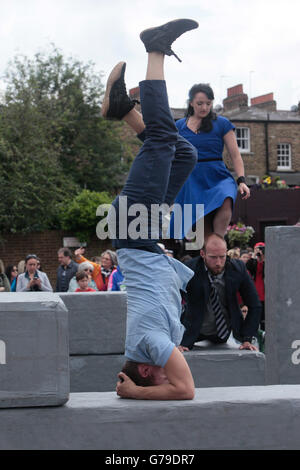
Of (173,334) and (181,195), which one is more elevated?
(181,195)

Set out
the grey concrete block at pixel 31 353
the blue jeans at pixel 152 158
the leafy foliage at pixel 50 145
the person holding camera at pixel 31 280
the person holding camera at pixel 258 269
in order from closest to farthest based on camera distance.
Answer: the grey concrete block at pixel 31 353 < the blue jeans at pixel 152 158 < the person holding camera at pixel 258 269 < the person holding camera at pixel 31 280 < the leafy foliage at pixel 50 145

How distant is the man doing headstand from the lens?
341 cm

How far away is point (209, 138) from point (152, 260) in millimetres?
2000

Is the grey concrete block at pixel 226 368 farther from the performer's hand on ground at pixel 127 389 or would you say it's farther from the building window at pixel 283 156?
the building window at pixel 283 156

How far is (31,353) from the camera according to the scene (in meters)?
3.16

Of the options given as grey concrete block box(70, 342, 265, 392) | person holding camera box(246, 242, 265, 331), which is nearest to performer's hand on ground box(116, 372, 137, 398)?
grey concrete block box(70, 342, 265, 392)

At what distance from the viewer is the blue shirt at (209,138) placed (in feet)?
17.2

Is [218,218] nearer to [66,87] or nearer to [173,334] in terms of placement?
[173,334]

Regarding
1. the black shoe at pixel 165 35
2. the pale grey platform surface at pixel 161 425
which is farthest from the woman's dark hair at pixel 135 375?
the black shoe at pixel 165 35

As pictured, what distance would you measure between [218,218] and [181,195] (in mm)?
326

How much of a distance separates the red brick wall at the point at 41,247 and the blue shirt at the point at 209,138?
20.7 m
